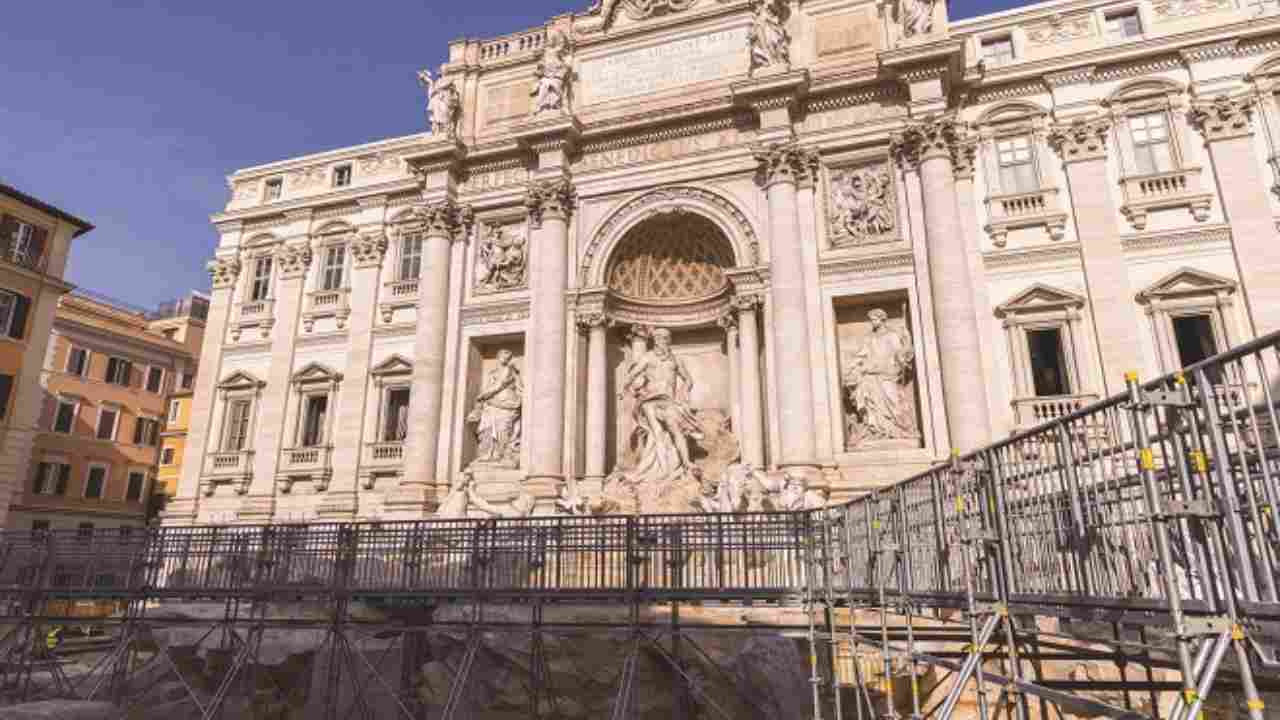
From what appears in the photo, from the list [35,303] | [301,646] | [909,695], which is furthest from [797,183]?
[35,303]

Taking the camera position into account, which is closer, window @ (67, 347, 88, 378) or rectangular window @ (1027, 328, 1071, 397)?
rectangular window @ (1027, 328, 1071, 397)

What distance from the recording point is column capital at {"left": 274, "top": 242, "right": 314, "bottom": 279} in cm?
2638

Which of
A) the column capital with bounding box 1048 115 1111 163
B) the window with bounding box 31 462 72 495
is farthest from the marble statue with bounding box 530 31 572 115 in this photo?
the window with bounding box 31 462 72 495

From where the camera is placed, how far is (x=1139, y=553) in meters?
4.43

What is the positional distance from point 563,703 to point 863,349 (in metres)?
11.3

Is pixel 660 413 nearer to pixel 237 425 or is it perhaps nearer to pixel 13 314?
pixel 237 425

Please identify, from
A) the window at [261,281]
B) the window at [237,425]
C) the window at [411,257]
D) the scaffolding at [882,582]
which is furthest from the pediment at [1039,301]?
the window at [261,281]

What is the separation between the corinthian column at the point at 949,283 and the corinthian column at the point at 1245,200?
564 centimetres

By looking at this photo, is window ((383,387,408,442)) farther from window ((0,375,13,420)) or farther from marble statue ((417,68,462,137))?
window ((0,375,13,420))

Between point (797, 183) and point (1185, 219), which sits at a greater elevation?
point (797, 183)

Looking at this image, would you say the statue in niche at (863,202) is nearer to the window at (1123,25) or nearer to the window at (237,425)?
the window at (1123,25)

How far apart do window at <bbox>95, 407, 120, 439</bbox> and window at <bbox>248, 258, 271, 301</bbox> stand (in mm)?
15785

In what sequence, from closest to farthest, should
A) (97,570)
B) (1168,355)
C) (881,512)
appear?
(881,512)
(97,570)
(1168,355)

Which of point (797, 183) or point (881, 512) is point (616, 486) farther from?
point (881, 512)
